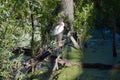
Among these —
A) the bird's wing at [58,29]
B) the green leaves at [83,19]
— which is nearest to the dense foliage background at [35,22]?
the green leaves at [83,19]

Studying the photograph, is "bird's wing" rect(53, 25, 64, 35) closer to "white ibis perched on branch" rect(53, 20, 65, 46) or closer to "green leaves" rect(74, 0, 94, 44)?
"white ibis perched on branch" rect(53, 20, 65, 46)

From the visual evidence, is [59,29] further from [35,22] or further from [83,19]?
[83,19]

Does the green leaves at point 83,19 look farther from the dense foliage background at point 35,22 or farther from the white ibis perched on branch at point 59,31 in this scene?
the white ibis perched on branch at point 59,31

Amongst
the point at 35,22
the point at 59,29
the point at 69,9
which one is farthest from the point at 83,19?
the point at 35,22

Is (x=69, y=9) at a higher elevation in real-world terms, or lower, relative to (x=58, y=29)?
higher

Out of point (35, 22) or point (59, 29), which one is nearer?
point (35, 22)

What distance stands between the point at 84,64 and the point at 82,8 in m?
1.47

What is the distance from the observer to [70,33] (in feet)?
25.5

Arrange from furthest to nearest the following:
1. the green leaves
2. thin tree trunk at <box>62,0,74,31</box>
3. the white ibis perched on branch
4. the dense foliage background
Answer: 1. the green leaves
2. thin tree trunk at <box>62,0,74,31</box>
3. the white ibis perched on branch
4. the dense foliage background

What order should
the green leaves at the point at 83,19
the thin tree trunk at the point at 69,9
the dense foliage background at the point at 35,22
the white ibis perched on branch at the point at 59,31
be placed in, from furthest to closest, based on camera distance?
1. the green leaves at the point at 83,19
2. the thin tree trunk at the point at 69,9
3. the white ibis perched on branch at the point at 59,31
4. the dense foliage background at the point at 35,22

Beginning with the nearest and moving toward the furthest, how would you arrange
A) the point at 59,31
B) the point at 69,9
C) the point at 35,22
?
the point at 35,22
the point at 59,31
the point at 69,9

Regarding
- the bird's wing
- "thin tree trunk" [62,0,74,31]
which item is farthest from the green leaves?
the bird's wing

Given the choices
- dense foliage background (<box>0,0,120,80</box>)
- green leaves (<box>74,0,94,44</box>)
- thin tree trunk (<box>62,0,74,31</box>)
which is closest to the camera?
dense foliage background (<box>0,0,120,80</box>)

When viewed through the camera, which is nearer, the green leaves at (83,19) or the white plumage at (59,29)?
the white plumage at (59,29)
